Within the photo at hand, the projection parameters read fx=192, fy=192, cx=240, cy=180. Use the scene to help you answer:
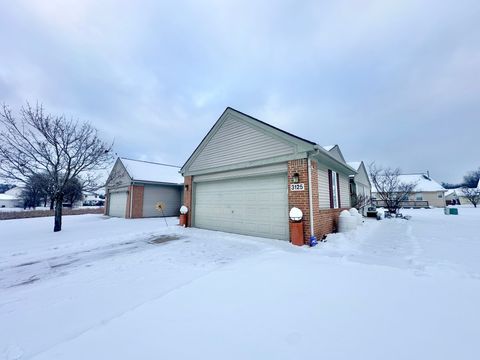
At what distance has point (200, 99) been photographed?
18578 mm

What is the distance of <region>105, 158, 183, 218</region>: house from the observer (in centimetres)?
1596

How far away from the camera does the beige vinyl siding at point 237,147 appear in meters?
7.58

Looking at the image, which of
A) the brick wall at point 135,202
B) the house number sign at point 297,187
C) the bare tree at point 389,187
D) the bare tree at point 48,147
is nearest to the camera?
the house number sign at point 297,187

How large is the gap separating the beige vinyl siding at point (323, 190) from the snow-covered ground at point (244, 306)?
2837mm

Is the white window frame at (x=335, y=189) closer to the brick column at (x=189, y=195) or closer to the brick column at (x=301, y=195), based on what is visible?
the brick column at (x=301, y=195)

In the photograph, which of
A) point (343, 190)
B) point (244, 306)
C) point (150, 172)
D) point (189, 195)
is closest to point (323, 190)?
point (343, 190)

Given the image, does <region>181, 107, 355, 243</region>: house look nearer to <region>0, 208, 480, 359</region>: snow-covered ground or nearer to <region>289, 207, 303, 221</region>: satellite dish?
<region>289, 207, 303, 221</region>: satellite dish

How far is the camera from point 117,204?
17.8 meters

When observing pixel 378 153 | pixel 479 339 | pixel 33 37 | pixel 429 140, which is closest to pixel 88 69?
pixel 33 37

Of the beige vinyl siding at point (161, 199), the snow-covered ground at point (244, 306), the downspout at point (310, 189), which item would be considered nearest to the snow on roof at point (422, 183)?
the beige vinyl siding at point (161, 199)

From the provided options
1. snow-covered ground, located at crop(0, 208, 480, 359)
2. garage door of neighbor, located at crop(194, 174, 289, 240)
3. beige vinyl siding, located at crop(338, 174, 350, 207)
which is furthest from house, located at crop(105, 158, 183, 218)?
beige vinyl siding, located at crop(338, 174, 350, 207)

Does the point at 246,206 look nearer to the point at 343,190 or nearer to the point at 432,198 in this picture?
the point at 343,190

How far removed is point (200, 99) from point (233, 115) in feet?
36.9

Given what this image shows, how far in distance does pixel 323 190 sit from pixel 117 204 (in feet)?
58.6
